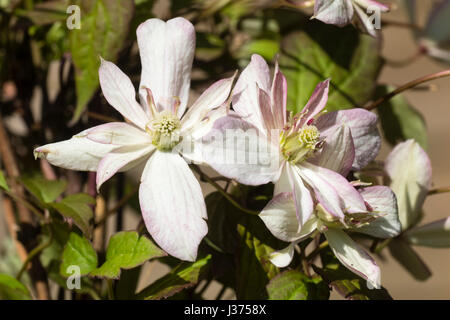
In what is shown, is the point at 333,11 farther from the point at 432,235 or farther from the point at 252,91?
the point at 432,235

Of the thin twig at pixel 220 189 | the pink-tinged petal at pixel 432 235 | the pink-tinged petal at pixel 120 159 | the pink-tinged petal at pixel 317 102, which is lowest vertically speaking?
the pink-tinged petal at pixel 432 235

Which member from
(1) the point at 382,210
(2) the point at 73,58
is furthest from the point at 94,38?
(1) the point at 382,210

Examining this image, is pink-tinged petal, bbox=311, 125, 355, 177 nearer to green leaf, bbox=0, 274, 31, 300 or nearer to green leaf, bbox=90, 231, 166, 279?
green leaf, bbox=90, 231, 166, 279

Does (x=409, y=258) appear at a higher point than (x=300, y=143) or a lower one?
lower

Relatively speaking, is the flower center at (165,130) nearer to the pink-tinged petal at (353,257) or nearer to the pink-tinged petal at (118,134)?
the pink-tinged petal at (118,134)

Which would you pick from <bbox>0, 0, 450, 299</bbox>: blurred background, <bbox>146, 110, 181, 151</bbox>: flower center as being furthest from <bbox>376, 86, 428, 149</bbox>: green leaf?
<bbox>146, 110, 181, 151</bbox>: flower center

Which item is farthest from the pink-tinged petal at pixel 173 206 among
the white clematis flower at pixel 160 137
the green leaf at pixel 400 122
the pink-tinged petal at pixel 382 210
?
the green leaf at pixel 400 122
